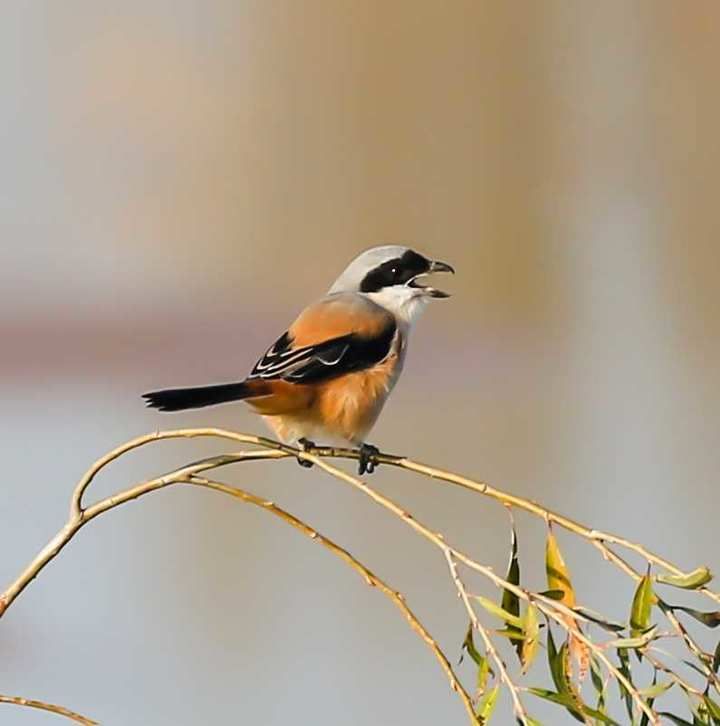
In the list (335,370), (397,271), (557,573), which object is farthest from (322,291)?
(557,573)

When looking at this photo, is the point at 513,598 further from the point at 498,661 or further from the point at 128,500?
the point at 128,500

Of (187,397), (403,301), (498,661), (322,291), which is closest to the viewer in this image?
(498,661)

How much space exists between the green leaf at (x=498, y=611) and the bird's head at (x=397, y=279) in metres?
0.57

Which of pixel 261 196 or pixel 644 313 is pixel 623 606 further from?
pixel 261 196

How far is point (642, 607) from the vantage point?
1.89 ft

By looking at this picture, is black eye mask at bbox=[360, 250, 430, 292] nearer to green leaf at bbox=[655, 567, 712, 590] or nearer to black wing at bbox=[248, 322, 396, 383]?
black wing at bbox=[248, 322, 396, 383]

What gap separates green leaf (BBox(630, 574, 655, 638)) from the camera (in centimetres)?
57

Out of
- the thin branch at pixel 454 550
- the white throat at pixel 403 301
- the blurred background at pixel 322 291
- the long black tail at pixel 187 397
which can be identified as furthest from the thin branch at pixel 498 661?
the blurred background at pixel 322 291

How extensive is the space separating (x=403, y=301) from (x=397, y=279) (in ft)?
0.10

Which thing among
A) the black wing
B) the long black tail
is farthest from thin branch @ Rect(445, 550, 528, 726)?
the black wing

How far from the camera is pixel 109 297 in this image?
183cm

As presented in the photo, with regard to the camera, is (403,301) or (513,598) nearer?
(513,598)

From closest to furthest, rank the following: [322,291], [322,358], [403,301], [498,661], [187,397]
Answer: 1. [498,661]
2. [187,397]
3. [322,358]
4. [403,301]
5. [322,291]

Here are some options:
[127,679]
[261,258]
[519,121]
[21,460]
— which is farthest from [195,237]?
[127,679]
